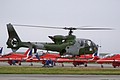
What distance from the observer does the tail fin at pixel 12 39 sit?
39.2m

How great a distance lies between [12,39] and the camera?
39.8 m

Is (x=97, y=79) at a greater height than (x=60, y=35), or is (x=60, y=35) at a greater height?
(x=60, y=35)

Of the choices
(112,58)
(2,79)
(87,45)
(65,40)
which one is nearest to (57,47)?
(65,40)

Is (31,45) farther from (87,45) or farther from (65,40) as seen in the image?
(87,45)

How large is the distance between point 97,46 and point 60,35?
18.8 feet

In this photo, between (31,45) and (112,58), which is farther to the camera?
(112,58)

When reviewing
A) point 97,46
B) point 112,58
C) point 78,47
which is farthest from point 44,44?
point 112,58

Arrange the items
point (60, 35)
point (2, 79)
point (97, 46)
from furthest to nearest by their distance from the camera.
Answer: point (97, 46) < point (60, 35) < point (2, 79)

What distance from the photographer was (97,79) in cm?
2180

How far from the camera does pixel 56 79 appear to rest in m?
21.3

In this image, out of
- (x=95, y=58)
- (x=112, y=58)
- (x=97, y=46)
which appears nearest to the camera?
(x=97, y=46)

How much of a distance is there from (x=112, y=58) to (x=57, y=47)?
15.7 meters

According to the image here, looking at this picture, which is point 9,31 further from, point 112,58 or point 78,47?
point 112,58

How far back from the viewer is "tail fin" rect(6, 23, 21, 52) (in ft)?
129
